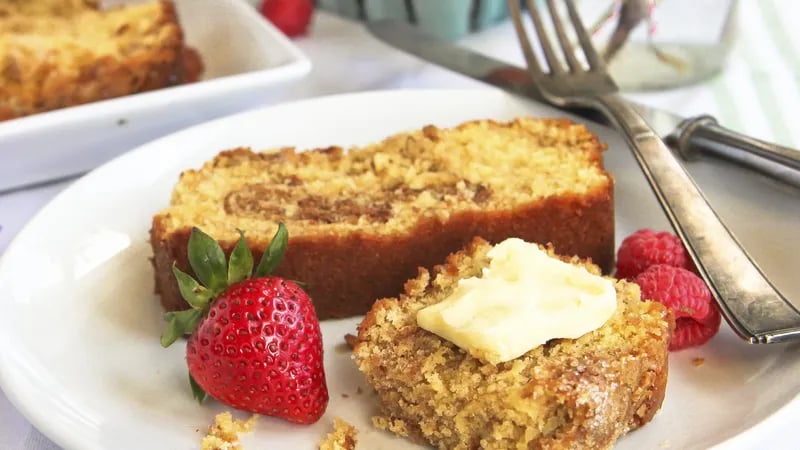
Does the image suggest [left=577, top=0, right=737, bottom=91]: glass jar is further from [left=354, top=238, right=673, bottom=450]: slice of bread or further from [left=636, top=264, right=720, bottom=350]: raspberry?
[left=354, top=238, right=673, bottom=450]: slice of bread

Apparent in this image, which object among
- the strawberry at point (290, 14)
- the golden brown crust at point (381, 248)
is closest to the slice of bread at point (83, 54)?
the strawberry at point (290, 14)

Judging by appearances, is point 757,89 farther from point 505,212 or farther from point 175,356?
point 175,356

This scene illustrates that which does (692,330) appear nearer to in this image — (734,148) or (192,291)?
(734,148)

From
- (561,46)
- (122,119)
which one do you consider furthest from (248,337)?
(561,46)

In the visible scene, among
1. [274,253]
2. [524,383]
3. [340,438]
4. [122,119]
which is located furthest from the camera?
[122,119]

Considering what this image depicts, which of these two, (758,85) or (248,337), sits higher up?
(248,337)

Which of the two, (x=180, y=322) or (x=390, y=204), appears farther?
(x=390, y=204)
